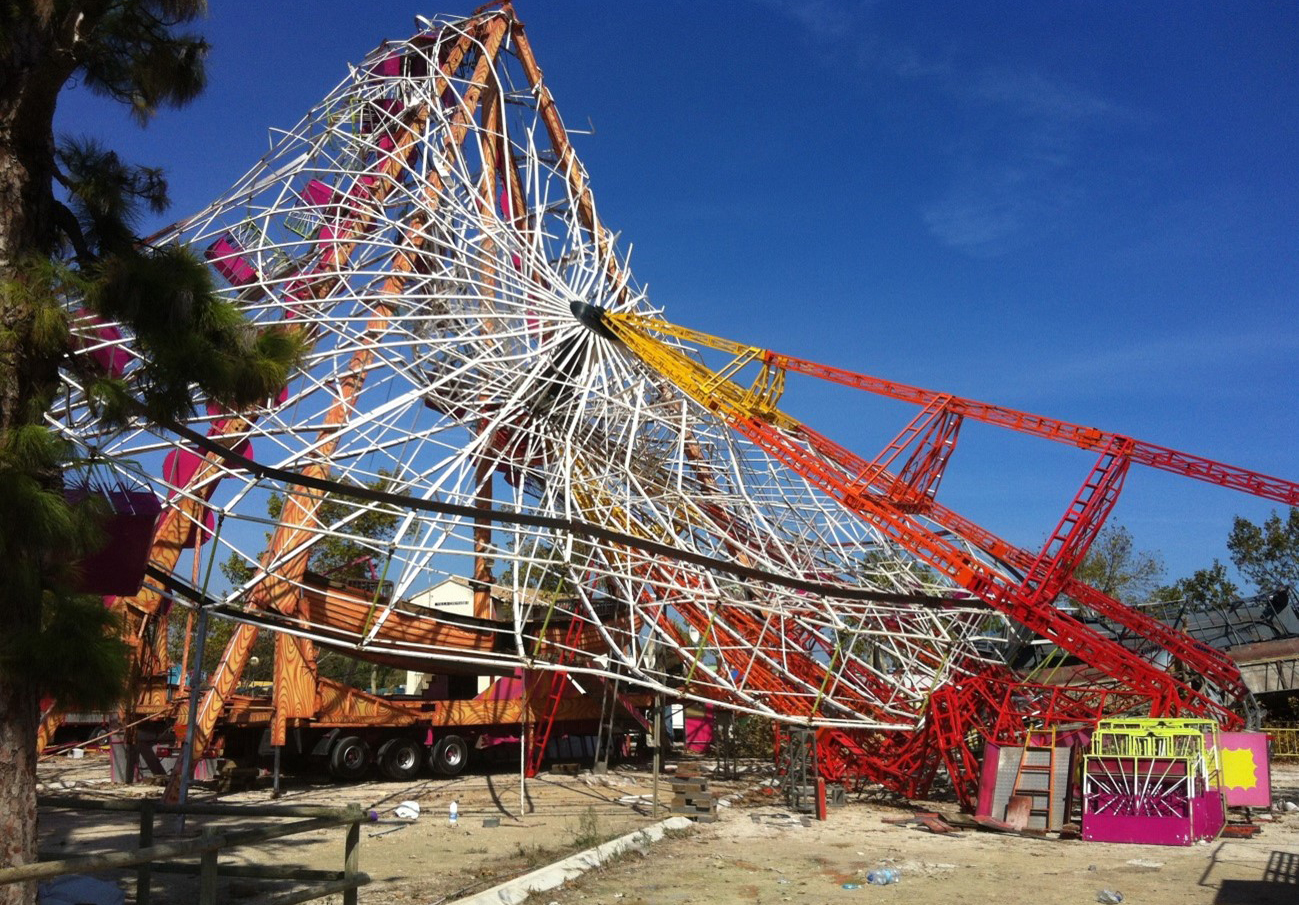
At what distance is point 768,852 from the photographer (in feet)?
43.1

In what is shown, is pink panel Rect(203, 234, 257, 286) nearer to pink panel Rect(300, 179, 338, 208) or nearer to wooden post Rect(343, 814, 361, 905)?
pink panel Rect(300, 179, 338, 208)

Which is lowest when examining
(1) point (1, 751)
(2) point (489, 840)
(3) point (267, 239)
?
(2) point (489, 840)

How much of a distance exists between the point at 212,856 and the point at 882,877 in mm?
7463

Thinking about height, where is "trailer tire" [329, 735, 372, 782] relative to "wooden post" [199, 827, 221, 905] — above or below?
below

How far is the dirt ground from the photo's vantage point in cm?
1023

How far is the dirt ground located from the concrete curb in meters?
0.14

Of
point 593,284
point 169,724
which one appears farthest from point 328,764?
point 593,284

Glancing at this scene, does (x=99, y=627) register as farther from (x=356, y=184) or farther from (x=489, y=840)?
(x=356, y=184)

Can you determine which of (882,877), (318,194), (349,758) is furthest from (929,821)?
(318,194)

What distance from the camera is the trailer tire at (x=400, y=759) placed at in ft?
66.9

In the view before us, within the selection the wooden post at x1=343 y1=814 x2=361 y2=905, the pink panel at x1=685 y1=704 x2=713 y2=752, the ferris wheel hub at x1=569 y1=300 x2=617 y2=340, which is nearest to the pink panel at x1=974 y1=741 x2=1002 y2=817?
the ferris wheel hub at x1=569 y1=300 x2=617 y2=340

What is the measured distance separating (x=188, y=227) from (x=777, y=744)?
595 inches

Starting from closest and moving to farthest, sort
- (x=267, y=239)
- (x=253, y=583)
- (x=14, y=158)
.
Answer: (x=14, y=158)
(x=253, y=583)
(x=267, y=239)

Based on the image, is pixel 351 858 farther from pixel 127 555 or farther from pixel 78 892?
pixel 127 555
